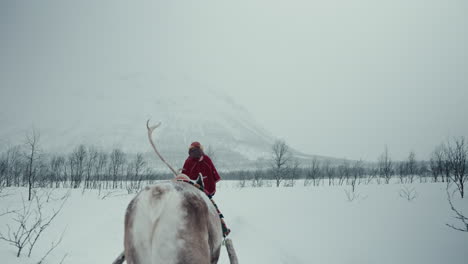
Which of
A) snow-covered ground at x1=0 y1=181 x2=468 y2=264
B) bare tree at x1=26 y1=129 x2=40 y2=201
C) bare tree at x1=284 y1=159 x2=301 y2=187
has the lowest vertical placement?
bare tree at x1=284 y1=159 x2=301 y2=187

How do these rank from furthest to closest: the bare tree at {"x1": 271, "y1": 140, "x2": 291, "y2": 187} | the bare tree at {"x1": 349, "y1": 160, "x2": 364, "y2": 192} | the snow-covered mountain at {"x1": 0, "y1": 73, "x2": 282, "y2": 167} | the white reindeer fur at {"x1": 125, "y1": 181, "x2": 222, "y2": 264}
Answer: the snow-covered mountain at {"x1": 0, "y1": 73, "x2": 282, "y2": 167} → the bare tree at {"x1": 271, "y1": 140, "x2": 291, "y2": 187} → the bare tree at {"x1": 349, "y1": 160, "x2": 364, "y2": 192} → the white reindeer fur at {"x1": 125, "y1": 181, "x2": 222, "y2": 264}

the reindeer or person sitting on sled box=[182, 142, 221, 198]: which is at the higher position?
person sitting on sled box=[182, 142, 221, 198]

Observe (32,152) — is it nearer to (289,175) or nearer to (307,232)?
(307,232)

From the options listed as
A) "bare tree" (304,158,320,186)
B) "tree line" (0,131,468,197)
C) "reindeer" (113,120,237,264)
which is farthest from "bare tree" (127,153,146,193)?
"bare tree" (304,158,320,186)

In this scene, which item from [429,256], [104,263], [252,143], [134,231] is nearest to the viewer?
[134,231]

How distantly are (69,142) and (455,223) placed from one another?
575 feet

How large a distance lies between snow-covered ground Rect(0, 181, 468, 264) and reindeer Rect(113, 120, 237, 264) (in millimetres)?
4167

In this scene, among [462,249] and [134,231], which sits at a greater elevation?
[134,231]

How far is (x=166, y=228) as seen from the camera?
1.91 m

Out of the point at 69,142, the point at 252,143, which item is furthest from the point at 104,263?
the point at 69,142

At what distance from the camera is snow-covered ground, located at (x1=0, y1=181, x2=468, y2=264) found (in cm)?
660

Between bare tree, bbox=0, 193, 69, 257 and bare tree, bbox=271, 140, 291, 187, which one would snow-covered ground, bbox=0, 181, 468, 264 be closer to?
bare tree, bbox=0, 193, 69, 257

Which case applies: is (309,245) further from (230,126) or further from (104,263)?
(230,126)

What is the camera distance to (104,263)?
569 centimetres
